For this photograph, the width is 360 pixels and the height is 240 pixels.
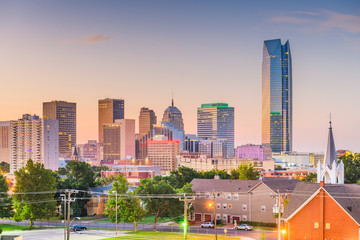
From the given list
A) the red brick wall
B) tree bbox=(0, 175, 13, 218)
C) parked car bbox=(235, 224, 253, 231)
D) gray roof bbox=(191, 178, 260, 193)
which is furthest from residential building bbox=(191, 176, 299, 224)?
tree bbox=(0, 175, 13, 218)

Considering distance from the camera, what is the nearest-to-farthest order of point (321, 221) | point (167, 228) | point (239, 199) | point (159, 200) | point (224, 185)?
point (321, 221)
point (159, 200)
point (167, 228)
point (239, 199)
point (224, 185)

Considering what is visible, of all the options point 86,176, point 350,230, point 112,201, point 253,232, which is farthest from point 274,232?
point 86,176

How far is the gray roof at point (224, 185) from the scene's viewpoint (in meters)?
101

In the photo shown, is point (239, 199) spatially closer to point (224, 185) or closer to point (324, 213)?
point (224, 185)

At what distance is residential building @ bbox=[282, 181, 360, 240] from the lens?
222 ft

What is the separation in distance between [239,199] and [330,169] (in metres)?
20.6

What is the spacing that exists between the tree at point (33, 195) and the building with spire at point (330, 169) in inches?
1959

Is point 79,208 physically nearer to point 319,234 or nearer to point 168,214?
point 168,214

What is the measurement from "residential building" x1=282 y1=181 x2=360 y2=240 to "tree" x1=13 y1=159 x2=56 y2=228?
46122mm

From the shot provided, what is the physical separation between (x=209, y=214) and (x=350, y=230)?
127 feet

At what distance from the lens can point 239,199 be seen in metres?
101

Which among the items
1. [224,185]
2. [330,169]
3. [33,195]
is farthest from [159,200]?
[330,169]

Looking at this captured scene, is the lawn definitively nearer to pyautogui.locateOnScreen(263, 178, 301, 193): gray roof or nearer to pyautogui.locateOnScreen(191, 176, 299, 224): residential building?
pyautogui.locateOnScreen(191, 176, 299, 224): residential building

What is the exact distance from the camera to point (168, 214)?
9675 centimetres
